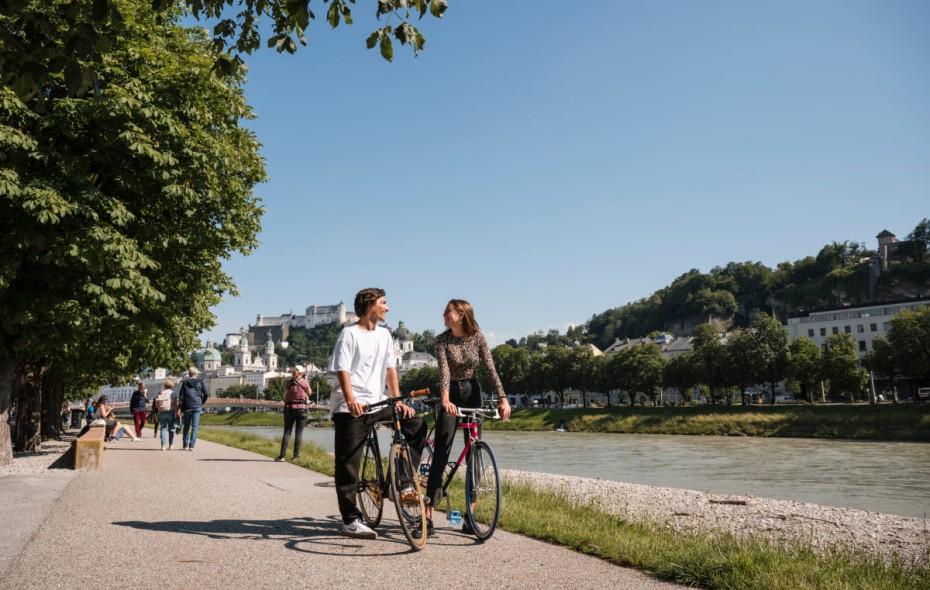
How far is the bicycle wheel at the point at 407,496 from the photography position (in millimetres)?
5613

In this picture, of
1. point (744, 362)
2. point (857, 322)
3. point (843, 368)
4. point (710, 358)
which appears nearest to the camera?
point (843, 368)

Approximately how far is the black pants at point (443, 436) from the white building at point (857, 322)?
10768 centimetres

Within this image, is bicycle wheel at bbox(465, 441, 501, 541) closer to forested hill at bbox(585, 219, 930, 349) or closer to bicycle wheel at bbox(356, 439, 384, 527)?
bicycle wheel at bbox(356, 439, 384, 527)

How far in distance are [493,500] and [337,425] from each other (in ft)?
5.20

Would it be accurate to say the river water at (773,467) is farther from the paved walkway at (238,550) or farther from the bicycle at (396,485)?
the bicycle at (396,485)

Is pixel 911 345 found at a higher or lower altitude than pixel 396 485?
higher

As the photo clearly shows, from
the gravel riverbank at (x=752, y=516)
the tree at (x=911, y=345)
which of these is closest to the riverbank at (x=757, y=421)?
the tree at (x=911, y=345)

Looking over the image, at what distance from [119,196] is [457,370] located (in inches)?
426

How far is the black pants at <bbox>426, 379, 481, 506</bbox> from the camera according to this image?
625 centimetres

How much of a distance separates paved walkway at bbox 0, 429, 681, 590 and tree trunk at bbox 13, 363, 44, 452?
1308 centimetres

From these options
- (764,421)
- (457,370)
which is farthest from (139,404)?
(764,421)

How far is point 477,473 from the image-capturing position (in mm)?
6227

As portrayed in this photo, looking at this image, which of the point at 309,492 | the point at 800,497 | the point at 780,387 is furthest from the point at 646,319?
the point at 309,492

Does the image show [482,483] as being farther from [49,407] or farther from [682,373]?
[682,373]
